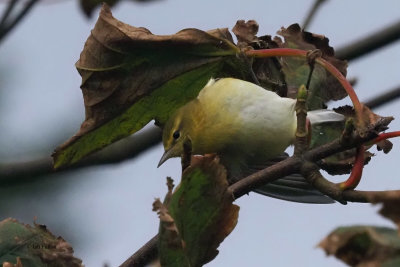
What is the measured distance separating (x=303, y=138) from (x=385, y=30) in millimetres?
1430

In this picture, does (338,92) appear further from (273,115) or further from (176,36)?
(176,36)

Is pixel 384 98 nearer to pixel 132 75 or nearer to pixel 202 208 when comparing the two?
pixel 132 75

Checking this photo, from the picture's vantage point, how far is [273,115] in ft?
7.86

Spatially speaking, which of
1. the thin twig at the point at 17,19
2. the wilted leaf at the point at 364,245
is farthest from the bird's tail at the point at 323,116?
the wilted leaf at the point at 364,245

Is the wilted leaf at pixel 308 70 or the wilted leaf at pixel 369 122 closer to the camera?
the wilted leaf at pixel 369 122

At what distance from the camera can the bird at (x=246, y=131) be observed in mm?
2234

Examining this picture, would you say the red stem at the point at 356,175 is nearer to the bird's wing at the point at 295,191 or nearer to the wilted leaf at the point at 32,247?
the wilted leaf at the point at 32,247

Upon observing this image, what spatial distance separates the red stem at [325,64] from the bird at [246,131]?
437 mm

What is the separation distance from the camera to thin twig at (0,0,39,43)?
246cm

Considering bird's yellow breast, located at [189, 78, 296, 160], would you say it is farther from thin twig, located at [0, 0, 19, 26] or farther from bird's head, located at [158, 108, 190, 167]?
thin twig, located at [0, 0, 19, 26]

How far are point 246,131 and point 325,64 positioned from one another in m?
0.78

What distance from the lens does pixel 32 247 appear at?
143cm


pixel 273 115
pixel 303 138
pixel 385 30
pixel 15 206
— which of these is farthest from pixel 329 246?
pixel 15 206

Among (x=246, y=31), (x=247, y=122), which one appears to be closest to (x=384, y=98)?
(x=247, y=122)
